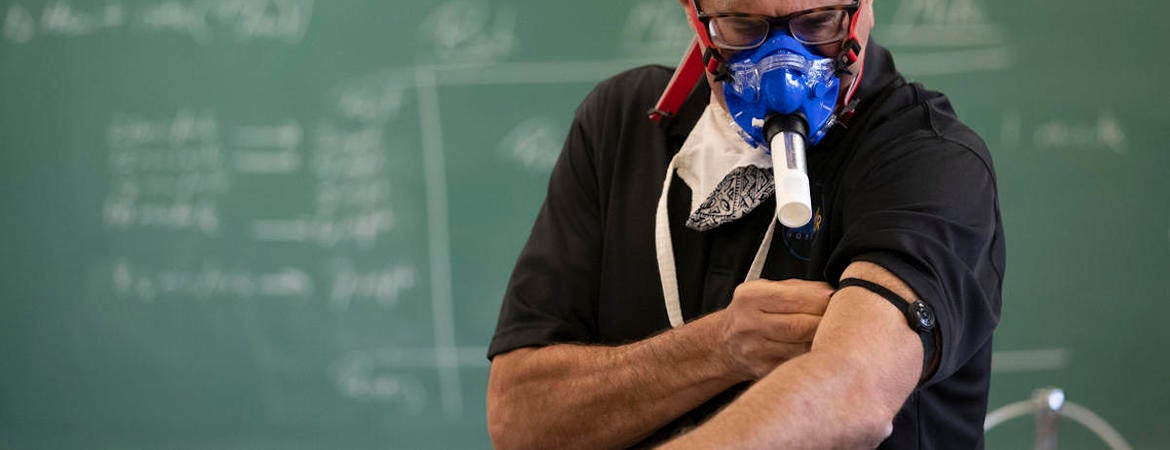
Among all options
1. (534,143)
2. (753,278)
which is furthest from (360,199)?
(753,278)

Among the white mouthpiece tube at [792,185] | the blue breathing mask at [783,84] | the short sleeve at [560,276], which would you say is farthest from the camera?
the short sleeve at [560,276]

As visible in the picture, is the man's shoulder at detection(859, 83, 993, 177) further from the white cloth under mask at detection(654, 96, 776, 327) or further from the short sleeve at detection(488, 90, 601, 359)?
the short sleeve at detection(488, 90, 601, 359)

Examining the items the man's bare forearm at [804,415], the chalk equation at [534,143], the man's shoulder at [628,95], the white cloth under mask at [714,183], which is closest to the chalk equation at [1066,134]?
the chalk equation at [534,143]

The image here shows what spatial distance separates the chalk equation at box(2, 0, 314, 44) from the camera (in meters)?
3.31

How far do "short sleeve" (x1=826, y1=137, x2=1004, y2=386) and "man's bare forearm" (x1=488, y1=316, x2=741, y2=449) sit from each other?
0.20m

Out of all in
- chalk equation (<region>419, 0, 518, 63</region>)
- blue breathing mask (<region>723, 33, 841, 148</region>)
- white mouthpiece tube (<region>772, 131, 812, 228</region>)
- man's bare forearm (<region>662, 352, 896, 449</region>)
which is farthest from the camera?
chalk equation (<region>419, 0, 518, 63</region>)

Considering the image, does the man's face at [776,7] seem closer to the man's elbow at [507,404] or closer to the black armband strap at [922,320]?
the black armband strap at [922,320]

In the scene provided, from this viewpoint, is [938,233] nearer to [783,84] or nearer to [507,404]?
[783,84]

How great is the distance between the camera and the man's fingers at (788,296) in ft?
3.93

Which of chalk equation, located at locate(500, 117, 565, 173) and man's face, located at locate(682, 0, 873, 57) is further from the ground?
man's face, located at locate(682, 0, 873, 57)

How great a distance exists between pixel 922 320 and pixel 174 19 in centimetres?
284

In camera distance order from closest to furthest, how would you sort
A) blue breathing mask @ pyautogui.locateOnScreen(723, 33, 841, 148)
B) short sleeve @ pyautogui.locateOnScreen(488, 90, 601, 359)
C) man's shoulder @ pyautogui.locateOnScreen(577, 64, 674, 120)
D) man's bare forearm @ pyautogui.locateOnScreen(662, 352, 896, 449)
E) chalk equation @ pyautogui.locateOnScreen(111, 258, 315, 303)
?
man's bare forearm @ pyautogui.locateOnScreen(662, 352, 896, 449), blue breathing mask @ pyautogui.locateOnScreen(723, 33, 841, 148), short sleeve @ pyautogui.locateOnScreen(488, 90, 601, 359), man's shoulder @ pyautogui.locateOnScreen(577, 64, 674, 120), chalk equation @ pyautogui.locateOnScreen(111, 258, 315, 303)

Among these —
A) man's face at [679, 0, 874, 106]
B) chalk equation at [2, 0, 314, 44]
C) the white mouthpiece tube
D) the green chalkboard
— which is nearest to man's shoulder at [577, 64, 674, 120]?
man's face at [679, 0, 874, 106]

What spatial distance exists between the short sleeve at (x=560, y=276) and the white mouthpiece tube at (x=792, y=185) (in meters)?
0.38
